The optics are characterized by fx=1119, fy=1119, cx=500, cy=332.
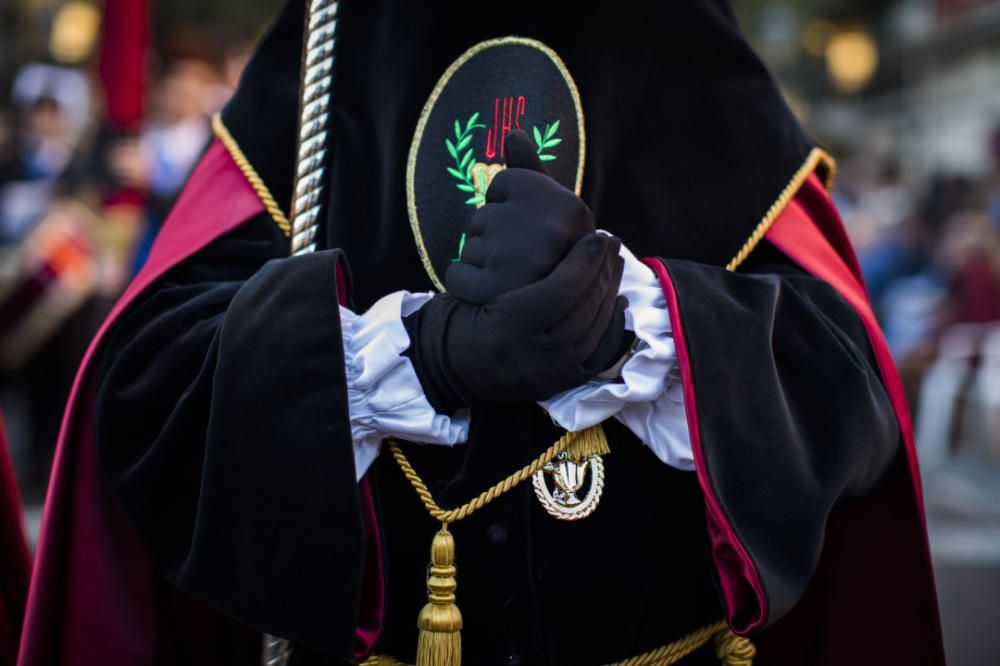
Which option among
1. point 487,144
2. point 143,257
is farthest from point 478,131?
point 143,257

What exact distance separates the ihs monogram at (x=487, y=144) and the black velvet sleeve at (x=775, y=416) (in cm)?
25

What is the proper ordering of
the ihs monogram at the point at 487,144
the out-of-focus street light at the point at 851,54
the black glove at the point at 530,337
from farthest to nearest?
the out-of-focus street light at the point at 851,54 < the ihs monogram at the point at 487,144 < the black glove at the point at 530,337

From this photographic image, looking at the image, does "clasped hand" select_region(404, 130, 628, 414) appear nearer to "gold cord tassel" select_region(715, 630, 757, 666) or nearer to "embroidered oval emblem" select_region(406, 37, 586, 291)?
"embroidered oval emblem" select_region(406, 37, 586, 291)

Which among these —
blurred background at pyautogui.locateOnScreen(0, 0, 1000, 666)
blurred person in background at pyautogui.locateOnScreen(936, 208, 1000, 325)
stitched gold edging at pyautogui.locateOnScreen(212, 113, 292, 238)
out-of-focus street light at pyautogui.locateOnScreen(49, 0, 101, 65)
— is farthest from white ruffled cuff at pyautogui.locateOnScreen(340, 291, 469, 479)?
out-of-focus street light at pyautogui.locateOnScreen(49, 0, 101, 65)

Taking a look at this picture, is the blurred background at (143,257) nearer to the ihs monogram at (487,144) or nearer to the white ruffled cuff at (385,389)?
the ihs monogram at (487,144)

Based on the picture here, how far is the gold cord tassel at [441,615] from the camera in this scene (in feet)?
4.80

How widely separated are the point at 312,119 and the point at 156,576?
717 mm

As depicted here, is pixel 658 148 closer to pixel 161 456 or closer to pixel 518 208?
pixel 518 208

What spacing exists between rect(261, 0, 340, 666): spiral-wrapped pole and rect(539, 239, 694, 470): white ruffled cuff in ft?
1.45

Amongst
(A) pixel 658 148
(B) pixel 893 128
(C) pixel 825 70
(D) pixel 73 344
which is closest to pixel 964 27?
(B) pixel 893 128

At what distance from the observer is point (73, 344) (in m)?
5.91

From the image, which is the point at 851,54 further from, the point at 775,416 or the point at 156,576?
the point at 156,576

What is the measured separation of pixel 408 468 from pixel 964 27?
17419 millimetres

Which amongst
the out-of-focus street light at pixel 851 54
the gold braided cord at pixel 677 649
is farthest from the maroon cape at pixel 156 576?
the out-of-focus street light at pixel 851 54
